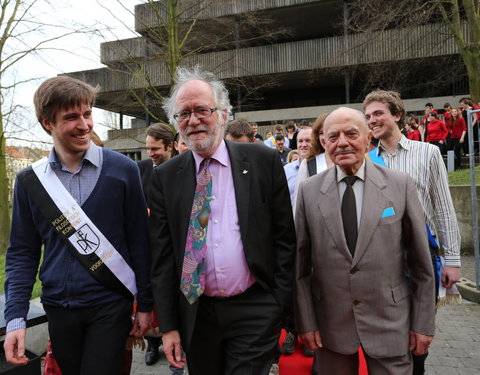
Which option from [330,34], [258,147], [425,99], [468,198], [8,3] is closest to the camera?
[258,147]

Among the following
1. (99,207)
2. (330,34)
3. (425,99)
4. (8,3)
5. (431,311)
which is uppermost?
(330,34)

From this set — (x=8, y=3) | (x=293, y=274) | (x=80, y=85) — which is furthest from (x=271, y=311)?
(x=8, y=3)

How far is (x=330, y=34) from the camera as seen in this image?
75.6 feet

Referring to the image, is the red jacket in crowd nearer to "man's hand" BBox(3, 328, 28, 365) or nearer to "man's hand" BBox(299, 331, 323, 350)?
"man's hand" BBox(299, 331, 323, 350)

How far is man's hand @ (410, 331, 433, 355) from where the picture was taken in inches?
84.7

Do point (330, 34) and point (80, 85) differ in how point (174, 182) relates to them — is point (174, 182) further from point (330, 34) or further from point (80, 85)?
point (330, 34)

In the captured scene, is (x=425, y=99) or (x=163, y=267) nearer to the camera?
(x=163, y=267)

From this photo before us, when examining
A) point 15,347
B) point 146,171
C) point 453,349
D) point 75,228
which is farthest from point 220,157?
point 453,349

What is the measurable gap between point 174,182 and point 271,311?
0.89 meters

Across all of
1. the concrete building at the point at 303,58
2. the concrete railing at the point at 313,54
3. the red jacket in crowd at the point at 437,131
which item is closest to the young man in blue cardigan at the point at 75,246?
the red jacket in crowd at the point at 437,131

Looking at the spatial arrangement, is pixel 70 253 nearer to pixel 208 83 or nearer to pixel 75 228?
pixel 75 228

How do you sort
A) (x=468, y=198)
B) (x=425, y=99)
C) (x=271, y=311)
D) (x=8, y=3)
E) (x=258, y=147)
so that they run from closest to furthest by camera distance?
(x=271, y=311)
(x=258, y=147)
(x=468, y=198)
(x=8, y=3)
(x=425, y=99)

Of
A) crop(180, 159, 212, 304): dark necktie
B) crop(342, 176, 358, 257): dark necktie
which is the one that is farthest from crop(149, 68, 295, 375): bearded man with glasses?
crop(342, 176, 358, 257): dark necktie

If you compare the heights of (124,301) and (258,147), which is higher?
(258,147)
